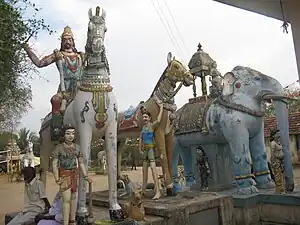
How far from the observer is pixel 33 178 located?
4703 millimetres

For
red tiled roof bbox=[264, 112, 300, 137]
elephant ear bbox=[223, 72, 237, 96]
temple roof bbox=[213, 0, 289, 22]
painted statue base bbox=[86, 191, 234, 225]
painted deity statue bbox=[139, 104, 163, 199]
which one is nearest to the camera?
temple roof bbox=[213, 0, 289, 22]

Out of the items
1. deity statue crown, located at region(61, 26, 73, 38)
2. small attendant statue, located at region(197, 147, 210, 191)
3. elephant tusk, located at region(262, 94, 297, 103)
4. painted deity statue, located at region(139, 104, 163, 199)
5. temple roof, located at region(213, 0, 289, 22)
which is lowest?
small attendant statue, located at region(197, 147, 210, 191)

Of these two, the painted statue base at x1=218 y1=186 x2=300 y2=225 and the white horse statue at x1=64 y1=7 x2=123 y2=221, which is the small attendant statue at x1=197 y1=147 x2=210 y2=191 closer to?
the painted statue base at x1=218 y1=186 x2=300 y2=225

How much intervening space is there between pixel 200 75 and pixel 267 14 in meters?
4.77

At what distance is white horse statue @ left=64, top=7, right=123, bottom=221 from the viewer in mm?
4035

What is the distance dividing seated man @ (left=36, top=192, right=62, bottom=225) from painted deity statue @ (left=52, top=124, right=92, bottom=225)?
0.76ft

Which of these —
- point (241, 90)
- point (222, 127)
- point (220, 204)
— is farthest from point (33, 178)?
point (241, 90)

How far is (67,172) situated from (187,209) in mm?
1648

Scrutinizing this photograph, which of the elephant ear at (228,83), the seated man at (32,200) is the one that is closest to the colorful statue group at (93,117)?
the seated man at (32,200)

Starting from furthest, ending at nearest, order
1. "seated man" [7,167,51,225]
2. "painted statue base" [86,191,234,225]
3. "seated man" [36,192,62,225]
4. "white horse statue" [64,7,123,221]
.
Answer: "seated man" [7,167,51,225] < "painted statue base" [86,191,234,225] < "white horse statue" [64,7,123,221] < "seated man" [36,192,62,225]

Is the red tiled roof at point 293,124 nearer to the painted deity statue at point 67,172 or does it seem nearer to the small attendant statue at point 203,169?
the small attendant statue at point 203,169

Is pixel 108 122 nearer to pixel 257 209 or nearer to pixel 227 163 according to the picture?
pixel 257 209

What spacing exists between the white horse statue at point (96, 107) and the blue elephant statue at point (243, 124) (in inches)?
93.2

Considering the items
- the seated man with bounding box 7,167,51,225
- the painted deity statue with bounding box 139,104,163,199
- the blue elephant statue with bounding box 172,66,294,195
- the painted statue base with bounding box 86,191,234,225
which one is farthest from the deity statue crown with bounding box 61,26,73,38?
the blue elephant statue with bounding box 172,66,294,195
